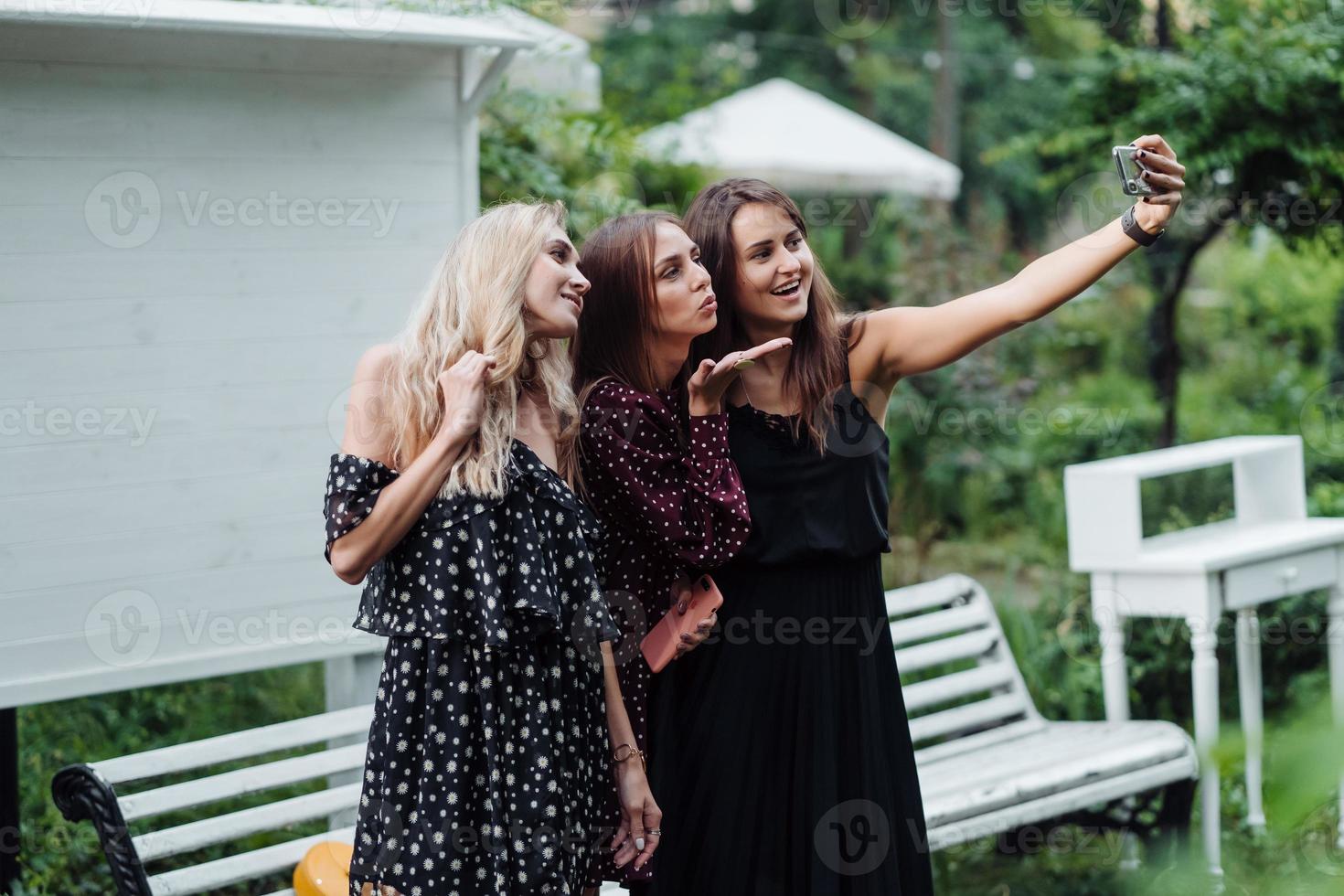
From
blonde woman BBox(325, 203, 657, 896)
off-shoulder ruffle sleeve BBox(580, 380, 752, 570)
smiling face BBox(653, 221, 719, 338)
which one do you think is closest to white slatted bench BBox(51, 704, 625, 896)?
blonde woman BBox(325, 203, 657, 896)

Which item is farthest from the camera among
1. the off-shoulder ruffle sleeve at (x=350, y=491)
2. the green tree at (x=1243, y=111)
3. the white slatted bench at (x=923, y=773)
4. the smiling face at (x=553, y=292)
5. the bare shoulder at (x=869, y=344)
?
the green tree at (x=1243, y=111)

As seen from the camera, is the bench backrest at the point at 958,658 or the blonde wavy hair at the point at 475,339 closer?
the blonde wavy hair at the point at 475,339

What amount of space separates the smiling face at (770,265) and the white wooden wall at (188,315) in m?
1.58

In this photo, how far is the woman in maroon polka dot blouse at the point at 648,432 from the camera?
7.84 ft

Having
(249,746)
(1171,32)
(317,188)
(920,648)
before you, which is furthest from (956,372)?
(249,746)

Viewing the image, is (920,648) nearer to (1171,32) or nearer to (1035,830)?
(1035,830)

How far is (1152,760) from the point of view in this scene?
13.2 feet

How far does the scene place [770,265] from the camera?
2533mm

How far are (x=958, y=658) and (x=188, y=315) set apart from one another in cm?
255

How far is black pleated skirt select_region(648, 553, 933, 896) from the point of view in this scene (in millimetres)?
2555

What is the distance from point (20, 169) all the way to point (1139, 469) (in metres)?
3.31

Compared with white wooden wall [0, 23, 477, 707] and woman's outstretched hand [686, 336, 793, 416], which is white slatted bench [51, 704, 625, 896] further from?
woman's outstretched hand [686, 336, 793, 416]

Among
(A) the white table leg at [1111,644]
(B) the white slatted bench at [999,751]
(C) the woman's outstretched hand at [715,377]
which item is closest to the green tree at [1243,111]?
(A) the white table leg at [1111,644]

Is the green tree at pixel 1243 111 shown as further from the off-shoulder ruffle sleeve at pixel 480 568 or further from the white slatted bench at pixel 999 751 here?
the off-shoulder ruffle sleeve at pixel 480 568
